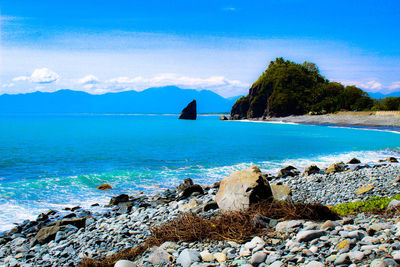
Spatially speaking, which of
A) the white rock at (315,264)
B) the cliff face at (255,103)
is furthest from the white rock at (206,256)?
the cliff face at (255,103)

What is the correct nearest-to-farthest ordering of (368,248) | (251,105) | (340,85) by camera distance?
(368,248) → (340,85) → (251,105)

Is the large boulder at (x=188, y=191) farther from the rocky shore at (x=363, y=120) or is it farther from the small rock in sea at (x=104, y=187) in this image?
the rocky shore at (x=363, y=120)

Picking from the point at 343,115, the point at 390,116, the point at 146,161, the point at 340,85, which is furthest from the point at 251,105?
the point at 146,161

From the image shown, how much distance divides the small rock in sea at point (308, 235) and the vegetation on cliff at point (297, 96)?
485ft

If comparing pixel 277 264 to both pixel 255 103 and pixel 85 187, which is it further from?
pixel 255 103

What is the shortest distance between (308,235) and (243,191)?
3272 mm

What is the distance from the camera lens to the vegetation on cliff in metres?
146

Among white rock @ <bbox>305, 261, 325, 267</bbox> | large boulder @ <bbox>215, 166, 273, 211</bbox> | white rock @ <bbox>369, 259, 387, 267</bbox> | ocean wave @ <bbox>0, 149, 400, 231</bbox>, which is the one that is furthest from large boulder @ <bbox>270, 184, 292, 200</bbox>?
ocean wave @ <bbox>0, 149, 400, 231</bbox>

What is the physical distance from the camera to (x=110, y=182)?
838 inches

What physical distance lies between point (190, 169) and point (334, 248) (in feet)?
69.7

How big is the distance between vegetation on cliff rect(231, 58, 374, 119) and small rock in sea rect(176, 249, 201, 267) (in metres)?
149

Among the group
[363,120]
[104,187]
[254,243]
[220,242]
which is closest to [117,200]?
[104,187]

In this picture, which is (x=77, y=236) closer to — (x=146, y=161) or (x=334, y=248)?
(x=334, y=248)

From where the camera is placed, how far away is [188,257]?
5.96 meters
